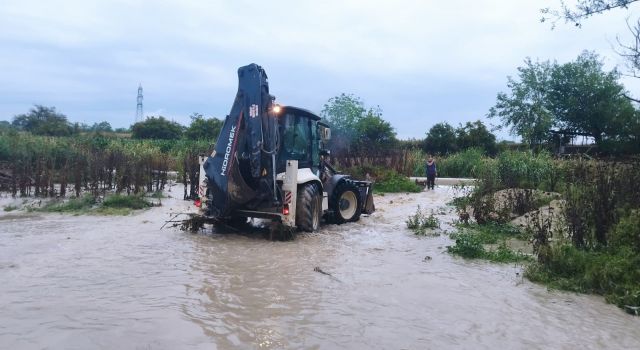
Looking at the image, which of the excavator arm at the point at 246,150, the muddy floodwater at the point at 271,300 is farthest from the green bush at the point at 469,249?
the excavator arm at the point at 246,150

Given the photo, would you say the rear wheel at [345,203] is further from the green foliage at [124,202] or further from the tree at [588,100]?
the tree at [588,100]

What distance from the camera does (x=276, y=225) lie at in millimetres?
9539

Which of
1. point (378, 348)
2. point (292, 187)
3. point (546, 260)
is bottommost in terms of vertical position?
point (378, 348)

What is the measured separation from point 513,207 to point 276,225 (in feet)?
20.7

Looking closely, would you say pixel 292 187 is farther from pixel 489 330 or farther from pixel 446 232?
pixel 489 330

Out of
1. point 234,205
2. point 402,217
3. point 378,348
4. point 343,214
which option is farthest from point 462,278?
point 402,217

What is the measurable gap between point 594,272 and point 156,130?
47168mm

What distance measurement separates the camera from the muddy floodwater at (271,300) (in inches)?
188

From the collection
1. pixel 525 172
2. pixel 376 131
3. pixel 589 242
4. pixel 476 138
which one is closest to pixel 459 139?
pixel 476 138

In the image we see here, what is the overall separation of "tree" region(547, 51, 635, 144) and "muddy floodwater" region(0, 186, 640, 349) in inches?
1328

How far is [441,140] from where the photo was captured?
3812 cm

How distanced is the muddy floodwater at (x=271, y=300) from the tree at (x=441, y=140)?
2940 cm

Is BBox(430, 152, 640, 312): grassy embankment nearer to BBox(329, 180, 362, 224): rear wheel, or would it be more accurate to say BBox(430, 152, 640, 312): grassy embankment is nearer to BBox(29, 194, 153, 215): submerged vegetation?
BBox(329, 180, 362, 224): rear wheel

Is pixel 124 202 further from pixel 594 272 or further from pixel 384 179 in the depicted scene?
pixel 384 179
